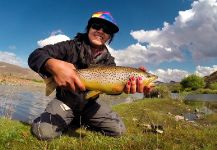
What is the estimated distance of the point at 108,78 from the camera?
5949 mm

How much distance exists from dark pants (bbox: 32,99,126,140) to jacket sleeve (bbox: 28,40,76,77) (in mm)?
1476

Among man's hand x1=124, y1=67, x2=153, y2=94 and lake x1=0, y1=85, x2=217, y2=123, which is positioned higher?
man's hand x1=124, y1=67, x2=153, y2=94

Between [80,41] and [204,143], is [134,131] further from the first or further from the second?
[80,41]

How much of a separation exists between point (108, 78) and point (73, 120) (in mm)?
4393

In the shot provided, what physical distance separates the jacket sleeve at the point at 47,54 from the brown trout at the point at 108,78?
339 mm

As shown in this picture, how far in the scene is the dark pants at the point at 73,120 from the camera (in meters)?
8.70

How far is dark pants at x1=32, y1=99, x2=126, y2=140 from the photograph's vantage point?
8703 mm

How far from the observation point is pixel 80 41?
8742mm

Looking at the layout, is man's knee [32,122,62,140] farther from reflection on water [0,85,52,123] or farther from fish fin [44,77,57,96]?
reflection on water [0,85,52,123]

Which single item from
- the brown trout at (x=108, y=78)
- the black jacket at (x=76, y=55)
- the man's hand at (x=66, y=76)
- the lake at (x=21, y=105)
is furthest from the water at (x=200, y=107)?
the man's hand at (x=66, y=76)

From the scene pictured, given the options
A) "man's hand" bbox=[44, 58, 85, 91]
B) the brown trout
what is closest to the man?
the brown trout

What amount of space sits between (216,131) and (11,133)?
20.0 feet

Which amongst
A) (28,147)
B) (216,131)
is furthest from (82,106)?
(216,131)

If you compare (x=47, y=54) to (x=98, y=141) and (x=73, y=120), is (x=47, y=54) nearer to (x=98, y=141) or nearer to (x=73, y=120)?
(x=98, y=141)
